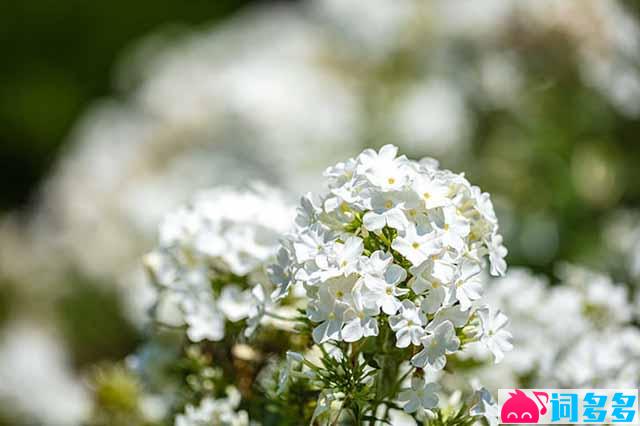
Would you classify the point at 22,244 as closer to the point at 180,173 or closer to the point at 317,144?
the point at 180,173

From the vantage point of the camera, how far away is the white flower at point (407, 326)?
1302 millimetres

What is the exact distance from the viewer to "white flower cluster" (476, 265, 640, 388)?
1695mm

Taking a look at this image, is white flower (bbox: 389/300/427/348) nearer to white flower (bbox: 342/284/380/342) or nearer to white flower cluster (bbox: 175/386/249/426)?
white flower (bbox: 342/284/380/342)

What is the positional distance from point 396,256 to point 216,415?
17.7 inches

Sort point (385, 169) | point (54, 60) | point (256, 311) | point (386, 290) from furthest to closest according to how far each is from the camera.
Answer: point (54, 60) < point (256, 311) < point (385, 169) < point (386, 290)

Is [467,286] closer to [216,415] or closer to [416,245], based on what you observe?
[416,245]

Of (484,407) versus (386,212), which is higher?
(386,212)

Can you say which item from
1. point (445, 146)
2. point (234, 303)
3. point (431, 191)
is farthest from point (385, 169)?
point (445, 146)

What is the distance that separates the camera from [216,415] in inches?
62.7

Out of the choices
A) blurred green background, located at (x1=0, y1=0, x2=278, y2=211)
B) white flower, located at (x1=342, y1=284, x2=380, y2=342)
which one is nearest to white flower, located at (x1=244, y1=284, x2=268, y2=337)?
white flower, located at (x1=342, y1=284, x2=380, y2=342)

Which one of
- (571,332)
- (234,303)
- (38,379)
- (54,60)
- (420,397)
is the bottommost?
(420,397)

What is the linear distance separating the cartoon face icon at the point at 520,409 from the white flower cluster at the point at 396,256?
0.84 ft

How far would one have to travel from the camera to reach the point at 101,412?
1.99 metres

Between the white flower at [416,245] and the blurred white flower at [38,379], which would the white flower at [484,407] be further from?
the blurred white flower at [38,379]
